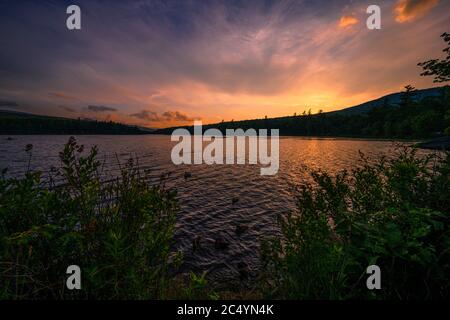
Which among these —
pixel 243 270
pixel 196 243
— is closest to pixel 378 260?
pixel 243 270

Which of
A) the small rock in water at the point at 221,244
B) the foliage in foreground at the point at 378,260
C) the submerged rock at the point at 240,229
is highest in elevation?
the foliage in foreground at the point at 378,260

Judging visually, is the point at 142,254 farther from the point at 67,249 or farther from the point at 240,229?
the point at 240,229

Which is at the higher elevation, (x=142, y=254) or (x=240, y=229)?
(x=142, y=254)

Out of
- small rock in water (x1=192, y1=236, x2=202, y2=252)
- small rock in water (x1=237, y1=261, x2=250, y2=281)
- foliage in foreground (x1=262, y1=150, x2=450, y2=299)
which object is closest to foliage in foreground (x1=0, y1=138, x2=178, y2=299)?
foliage in foreground (x1=262, y1=150, x2=450, y2=299)

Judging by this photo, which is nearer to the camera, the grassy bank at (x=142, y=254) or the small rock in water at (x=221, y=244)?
the grassy bank at (x=142, y=254)

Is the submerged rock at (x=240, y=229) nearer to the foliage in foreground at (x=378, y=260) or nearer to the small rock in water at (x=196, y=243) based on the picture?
the small rock in water at (x=196, y=243)

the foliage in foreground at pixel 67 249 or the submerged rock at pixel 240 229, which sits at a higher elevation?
the foliage in foreground at pixel 67 249

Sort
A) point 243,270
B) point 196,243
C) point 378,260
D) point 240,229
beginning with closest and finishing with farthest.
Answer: point 378,260 < point 243,270 < point 196,243 < point 240,229

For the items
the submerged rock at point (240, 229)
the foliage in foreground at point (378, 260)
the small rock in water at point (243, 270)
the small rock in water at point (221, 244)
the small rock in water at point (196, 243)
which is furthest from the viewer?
the submerged rock at point (240, 229)

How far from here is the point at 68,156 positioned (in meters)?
3.80

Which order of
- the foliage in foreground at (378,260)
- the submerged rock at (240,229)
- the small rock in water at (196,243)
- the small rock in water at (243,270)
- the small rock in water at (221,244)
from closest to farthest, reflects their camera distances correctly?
the foliage in foreground at (378,260), the small rock in water at (243,270), the small rock in water at (196,243), the small rock in water at (221,244), the submerged rock at (240,229)

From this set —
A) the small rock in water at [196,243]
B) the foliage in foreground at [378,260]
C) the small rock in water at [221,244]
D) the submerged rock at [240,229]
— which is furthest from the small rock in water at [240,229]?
the foliage in foreground at [378,260]
